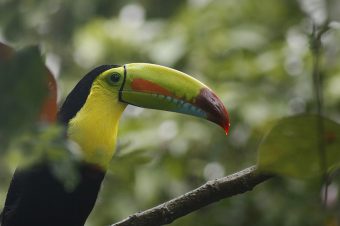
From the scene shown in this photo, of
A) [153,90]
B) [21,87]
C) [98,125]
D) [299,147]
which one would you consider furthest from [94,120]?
[21,87]

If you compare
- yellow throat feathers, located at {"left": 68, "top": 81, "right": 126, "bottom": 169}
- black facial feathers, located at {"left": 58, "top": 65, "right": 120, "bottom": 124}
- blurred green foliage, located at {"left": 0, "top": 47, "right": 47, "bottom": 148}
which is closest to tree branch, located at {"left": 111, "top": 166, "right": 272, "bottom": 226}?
yellow throat feathers, located at {"left": 68, "top": 81, "right": 126, "bottom": 169}

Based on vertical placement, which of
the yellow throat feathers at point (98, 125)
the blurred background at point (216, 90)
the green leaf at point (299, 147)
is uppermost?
the green leaf at point (299, 147)

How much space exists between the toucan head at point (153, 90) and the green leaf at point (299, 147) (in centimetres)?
92

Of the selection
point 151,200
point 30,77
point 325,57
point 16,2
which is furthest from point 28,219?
A: point 325,57

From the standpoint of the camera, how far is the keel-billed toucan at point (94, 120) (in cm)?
237

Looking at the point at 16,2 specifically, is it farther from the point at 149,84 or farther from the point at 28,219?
the point at 28,219

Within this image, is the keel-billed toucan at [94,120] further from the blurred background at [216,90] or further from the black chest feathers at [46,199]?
the blurred background at [216,90]

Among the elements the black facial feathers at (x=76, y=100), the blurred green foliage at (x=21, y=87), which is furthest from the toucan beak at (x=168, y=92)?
the blurred green foliage at (x=21, y=87)

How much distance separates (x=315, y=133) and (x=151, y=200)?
232 centimetres

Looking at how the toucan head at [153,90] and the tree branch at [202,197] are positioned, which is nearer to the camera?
the tree branch at [202,197]

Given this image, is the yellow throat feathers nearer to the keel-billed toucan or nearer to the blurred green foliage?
the keel-billed toucan

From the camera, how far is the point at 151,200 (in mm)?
3566

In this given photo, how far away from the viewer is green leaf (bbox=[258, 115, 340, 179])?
1296mm

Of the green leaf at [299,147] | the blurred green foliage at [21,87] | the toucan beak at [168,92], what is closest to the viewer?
the blurred green foliage at [21,87]
